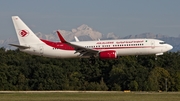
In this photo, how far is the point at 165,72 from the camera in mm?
145625

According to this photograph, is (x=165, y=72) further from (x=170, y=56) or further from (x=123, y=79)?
(x=170, y=56)

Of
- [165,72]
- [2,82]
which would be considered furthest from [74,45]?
[165,72]

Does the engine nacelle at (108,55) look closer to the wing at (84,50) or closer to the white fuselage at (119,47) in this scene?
the white fuselage at (119,47)

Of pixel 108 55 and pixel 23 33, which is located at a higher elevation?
pixel 23 33

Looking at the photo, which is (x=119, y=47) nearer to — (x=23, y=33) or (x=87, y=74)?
(x=23, y=33)

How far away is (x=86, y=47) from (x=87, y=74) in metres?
68.6

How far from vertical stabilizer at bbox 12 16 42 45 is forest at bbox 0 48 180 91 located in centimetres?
4206

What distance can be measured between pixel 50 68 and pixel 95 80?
530 inches

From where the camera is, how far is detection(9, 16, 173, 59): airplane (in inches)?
3196

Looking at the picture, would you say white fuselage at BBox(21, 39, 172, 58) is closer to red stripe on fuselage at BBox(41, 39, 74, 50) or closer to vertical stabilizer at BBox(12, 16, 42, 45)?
red stripe on fuselage at BBox(41, 39, 74, 50)

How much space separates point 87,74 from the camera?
497ft

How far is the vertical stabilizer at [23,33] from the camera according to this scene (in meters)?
86.6

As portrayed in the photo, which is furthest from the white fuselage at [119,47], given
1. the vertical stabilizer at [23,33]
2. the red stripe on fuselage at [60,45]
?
the vertical stabilizer at [23,33]

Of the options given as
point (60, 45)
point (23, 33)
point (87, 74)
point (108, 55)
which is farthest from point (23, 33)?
point (87, 74)
